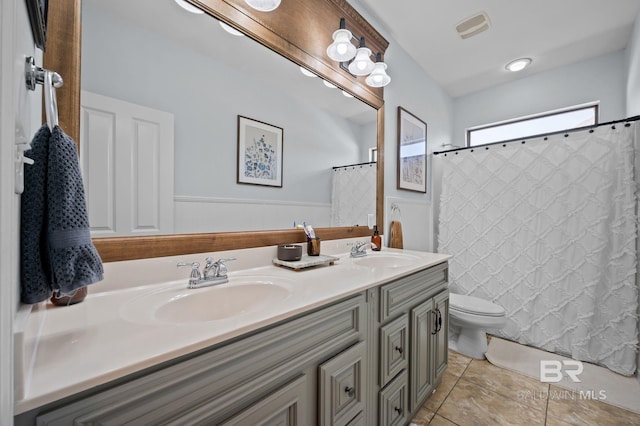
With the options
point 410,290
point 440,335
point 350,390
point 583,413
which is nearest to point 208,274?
point 350,390

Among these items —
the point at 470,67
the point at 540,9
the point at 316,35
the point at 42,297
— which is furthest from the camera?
the point at 470,67

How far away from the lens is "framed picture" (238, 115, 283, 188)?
1192 mm

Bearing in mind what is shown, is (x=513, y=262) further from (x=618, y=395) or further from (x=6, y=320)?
(x=6, y=320)

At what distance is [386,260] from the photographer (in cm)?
167

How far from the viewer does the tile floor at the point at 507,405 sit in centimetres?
141

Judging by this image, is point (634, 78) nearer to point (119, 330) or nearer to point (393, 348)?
point (393, 348)

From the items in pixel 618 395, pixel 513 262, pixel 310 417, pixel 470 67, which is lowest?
pixel 618 395

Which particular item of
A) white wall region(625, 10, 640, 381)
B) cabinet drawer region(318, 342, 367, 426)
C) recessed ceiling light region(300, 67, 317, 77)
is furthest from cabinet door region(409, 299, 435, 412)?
white wall region(625, 10, 640, 381)

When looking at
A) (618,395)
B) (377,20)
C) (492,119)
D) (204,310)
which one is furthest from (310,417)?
(492,119)

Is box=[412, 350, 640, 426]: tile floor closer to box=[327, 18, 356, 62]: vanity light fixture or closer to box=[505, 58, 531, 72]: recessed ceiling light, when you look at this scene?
box=[327, 18, 356, 62]: vanity light fixture

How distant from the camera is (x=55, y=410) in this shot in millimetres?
411

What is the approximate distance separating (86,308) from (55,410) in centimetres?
36

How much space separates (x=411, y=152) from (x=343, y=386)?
1.99m

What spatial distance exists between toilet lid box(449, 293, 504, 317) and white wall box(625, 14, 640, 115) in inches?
65.4
